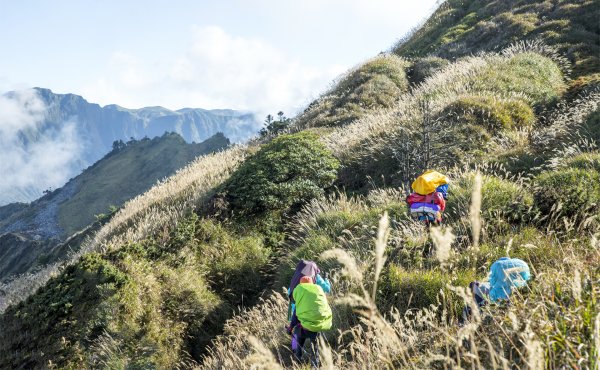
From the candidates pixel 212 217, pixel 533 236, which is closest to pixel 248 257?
pixel 212 217

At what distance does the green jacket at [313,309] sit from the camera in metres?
4.73

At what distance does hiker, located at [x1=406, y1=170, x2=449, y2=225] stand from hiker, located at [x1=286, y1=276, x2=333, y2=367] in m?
2.04

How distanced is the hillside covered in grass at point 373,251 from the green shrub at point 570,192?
1.4 inches

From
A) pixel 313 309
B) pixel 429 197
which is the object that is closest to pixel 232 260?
pixel 313 309

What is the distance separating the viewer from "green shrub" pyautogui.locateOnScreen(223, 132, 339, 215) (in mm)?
10320

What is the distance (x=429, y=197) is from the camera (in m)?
5.88

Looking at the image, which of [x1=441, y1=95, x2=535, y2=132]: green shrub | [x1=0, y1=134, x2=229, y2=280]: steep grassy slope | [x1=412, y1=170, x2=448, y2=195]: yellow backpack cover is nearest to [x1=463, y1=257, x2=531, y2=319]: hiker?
[x1=412, y1=170, x2=448, y2=195]: yellow backpack cover

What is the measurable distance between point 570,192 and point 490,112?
19.6 ft

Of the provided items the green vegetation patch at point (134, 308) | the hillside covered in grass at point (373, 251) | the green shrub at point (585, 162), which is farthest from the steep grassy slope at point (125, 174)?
the green shrub at point (585, 162)

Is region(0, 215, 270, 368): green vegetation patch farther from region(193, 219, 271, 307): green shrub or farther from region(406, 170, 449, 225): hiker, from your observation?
region(406, 170, 449, 225): hiker

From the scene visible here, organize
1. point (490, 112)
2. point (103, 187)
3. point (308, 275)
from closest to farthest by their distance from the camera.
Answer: point (308, 275), point (490, 112), point (103, 187)

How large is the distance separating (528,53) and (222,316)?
52.2 ft

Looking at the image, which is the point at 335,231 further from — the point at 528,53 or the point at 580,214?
the point at 528,53

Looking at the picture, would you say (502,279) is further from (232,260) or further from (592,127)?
(592,127)
